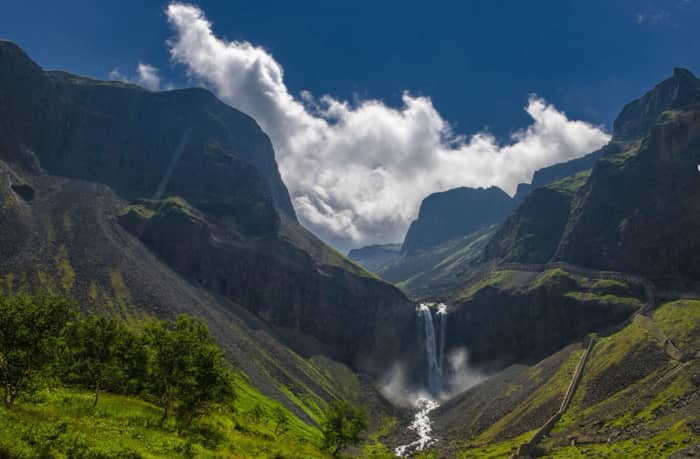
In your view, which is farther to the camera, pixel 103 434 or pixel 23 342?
pixel 23 342

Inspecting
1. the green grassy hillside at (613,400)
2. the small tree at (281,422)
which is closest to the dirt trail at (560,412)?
the green grassy hillside at (613,400)

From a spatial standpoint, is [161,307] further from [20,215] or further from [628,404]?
[628,404]

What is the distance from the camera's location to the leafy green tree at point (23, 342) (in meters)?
29.7

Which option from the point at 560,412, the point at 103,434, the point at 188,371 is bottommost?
the point at 103,434

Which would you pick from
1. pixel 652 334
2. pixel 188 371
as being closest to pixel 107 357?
pixel 188 371

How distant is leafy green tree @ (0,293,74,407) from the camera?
29703 millimetres

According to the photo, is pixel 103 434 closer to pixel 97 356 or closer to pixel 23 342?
pixel 23 342

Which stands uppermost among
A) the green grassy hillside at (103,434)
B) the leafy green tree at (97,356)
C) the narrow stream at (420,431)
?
the leafy green tree at (97,356)

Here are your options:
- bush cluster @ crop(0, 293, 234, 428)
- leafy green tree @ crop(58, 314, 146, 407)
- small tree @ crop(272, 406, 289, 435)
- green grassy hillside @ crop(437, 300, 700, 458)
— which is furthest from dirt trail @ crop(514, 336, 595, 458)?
leafy green tree @ crop(58, 314, 146, 407)

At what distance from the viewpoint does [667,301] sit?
599 feet

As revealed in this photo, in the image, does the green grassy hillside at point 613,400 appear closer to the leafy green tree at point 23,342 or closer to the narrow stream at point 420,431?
the narrow stream at point 420,431

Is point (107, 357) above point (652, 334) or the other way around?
the other way around

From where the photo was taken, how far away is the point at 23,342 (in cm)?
3045

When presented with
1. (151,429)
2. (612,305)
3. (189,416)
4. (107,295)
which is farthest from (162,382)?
(612,305)
